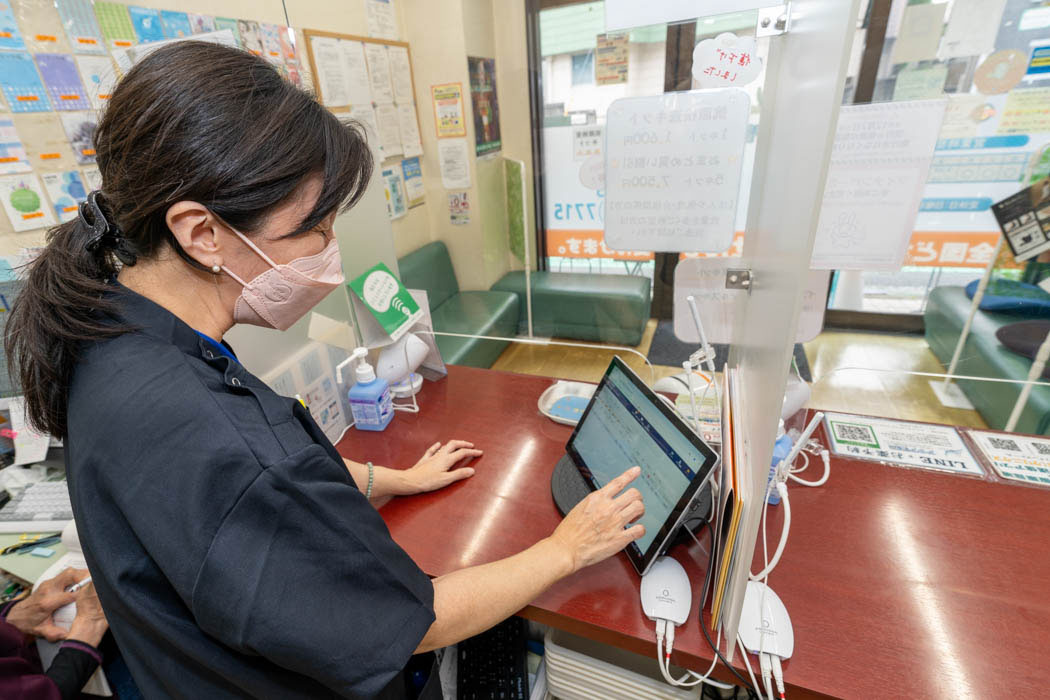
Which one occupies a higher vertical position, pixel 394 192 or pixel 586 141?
pixel 586 141

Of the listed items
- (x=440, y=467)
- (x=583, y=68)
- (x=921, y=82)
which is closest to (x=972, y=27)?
(x=921, y=82)

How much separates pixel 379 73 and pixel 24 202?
1600 millimetres

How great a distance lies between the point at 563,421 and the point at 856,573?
62 centimetres

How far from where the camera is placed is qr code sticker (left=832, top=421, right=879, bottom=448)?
1.04 m

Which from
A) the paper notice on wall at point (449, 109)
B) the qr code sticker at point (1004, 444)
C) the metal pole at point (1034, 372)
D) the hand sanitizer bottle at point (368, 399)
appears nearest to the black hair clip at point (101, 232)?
the hand sanitizer bottle at point (368, 399)

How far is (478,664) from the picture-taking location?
1.05 meters

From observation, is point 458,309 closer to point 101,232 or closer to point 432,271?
point 432,271

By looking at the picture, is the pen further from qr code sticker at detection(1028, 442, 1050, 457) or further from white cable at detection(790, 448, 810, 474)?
qr code sticker at detection(1028, 442, 1050, 457)

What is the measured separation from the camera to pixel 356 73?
7.53 ft

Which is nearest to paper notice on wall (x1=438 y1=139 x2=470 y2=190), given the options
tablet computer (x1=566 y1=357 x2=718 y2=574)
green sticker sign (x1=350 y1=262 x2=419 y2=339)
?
green sticker sign (x1=350 y1=262 x2=419 y2=339)

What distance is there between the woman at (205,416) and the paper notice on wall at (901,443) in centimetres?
88

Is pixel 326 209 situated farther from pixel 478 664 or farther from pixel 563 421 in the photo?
pixel 478 664

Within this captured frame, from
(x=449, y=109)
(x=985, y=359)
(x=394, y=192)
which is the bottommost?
(x=985, y=359)

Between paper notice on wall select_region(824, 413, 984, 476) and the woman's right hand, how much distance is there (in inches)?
21.5
